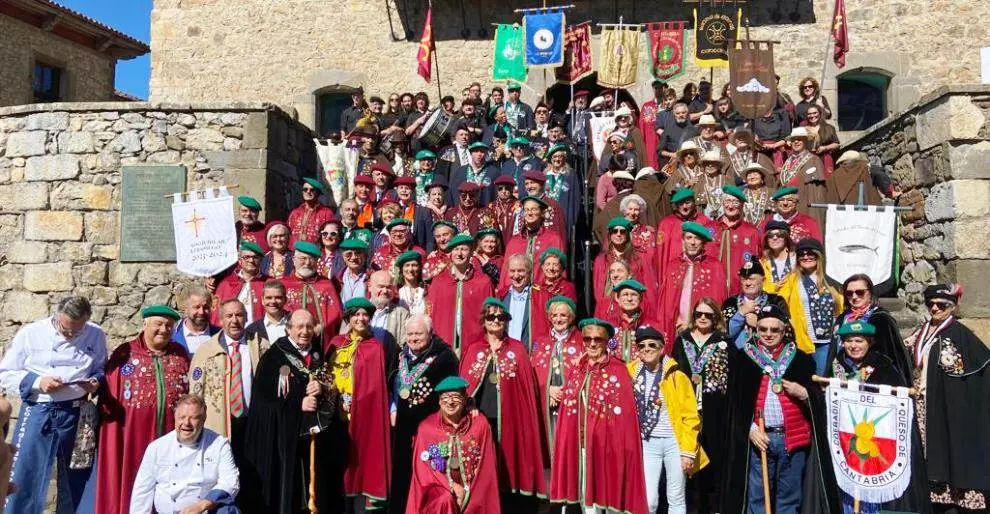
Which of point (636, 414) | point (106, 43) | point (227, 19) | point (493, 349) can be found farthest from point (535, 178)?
point (106, 43)

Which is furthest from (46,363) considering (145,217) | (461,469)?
(145,217)

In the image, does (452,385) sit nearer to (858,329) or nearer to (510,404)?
(510,404)

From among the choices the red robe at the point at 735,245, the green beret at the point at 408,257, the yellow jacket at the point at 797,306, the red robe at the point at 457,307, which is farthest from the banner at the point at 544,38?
the yellow jacket at the point at 797,306

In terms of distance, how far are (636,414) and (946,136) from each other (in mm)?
4487

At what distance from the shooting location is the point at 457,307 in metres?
6.54

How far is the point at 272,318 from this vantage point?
19.0 feet

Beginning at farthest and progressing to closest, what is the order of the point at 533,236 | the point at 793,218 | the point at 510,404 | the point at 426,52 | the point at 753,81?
the point at 426,52, the point at 753,81, the point at 793,218, the point at 533,236, the point at 510,404

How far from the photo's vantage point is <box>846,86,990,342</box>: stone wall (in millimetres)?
7293

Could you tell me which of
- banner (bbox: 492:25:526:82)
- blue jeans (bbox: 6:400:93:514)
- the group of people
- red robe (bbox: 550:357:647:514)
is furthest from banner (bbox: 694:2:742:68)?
blue jeans (bbox: 6:400:93:514)

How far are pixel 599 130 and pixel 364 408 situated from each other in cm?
692

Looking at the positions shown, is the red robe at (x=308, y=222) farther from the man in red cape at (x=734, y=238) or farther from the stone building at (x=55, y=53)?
the stone building at (x=55, y=53)

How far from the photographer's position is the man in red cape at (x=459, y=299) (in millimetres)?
6512

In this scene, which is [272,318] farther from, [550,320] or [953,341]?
[953,341]

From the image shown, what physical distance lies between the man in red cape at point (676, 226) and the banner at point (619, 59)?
5.94 m
